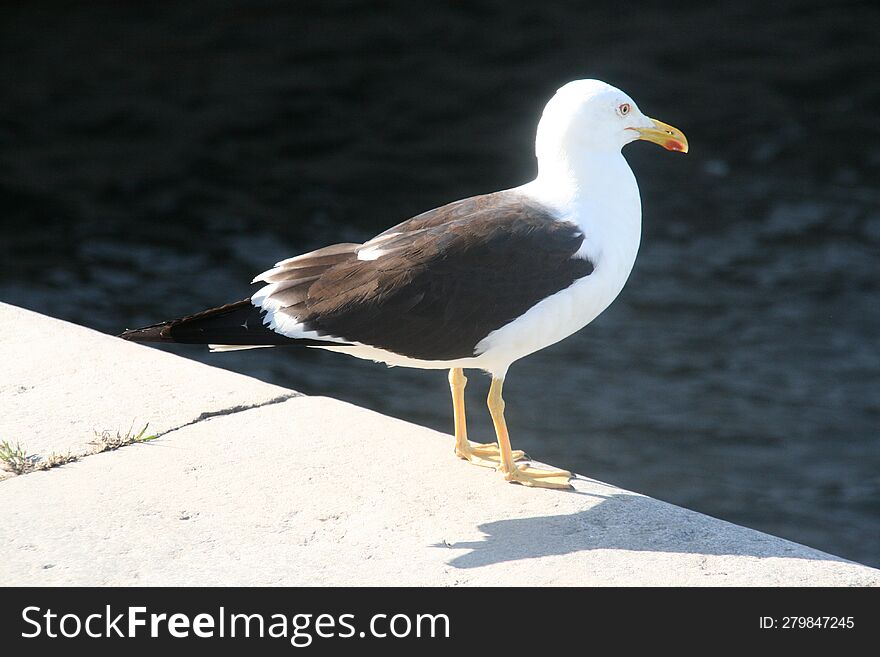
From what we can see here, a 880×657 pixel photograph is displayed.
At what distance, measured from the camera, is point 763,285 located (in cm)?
833

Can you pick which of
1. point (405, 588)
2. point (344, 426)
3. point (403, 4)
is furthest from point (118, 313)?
point (403, 4)

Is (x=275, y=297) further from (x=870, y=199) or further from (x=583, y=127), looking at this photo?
(x=870, y=199)

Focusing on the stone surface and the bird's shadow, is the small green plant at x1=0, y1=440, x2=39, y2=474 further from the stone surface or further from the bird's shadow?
the bird's shadow

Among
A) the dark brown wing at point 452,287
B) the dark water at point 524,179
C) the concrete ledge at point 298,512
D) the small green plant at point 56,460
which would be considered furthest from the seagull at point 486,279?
the dark water at point 524,179

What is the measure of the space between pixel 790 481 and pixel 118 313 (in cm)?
425

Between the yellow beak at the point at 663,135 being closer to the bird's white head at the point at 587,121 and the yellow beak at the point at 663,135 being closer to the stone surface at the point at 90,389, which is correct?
the bird's white head at the point at 587,121

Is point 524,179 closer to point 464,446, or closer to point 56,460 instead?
point 464,446

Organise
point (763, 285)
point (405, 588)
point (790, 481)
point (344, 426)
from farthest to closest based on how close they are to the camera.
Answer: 1. point (763, 285)
2. point (790, 481)
3. point (344, 426)
4. point (405, 588)

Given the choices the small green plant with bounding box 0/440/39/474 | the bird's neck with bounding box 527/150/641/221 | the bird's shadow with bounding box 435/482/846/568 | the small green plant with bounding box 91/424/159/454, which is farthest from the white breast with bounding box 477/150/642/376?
the small green plant with bounding box 0/440/39/474

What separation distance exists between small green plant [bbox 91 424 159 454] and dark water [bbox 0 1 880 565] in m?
2.95

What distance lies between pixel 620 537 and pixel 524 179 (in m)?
6.22

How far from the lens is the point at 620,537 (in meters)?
3.93

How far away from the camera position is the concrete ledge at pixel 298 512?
3.66 m

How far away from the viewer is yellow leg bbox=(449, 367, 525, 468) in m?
4.56
